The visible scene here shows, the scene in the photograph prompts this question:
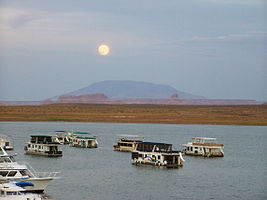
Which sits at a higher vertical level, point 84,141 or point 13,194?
point 84,141

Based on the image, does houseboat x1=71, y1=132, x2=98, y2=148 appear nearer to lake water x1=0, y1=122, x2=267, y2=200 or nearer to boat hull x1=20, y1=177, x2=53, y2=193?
lake water x1=0, y1=122, x2=267, y2=200

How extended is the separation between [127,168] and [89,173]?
8615mm

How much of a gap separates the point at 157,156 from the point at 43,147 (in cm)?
2621

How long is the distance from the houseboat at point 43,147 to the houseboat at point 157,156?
17722 mm

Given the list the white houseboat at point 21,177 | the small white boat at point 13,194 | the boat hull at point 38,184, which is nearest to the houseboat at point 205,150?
the white houseboat at point 21,177

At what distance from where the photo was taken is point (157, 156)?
82125mm

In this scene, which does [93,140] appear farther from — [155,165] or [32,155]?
[155,165]

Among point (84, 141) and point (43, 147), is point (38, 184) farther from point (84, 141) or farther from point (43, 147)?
point (84, 141)

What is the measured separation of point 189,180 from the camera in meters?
69.8

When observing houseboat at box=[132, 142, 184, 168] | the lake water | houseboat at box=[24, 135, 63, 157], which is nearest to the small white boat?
the lake water

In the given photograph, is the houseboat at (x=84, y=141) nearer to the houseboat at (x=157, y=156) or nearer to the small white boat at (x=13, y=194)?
the houseboat at (x=157, y=156)

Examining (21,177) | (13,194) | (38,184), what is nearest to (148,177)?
(38,184)

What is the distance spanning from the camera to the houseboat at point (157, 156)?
8125 centimetres

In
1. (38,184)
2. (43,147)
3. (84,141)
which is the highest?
(84,141)
